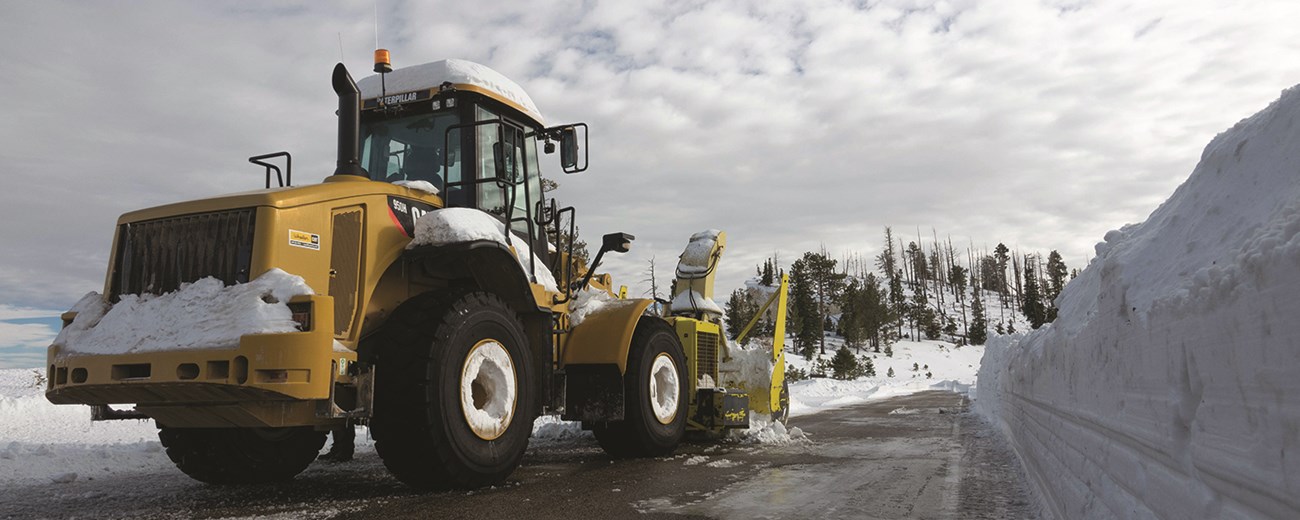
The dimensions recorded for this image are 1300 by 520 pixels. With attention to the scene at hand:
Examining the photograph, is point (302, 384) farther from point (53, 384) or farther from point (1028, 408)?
point (1028, 408)

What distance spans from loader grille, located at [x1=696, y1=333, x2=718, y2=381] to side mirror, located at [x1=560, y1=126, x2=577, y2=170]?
308 centimetres

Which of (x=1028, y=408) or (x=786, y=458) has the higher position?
(x=1028, y=408)

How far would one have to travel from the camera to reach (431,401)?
16.1 ft

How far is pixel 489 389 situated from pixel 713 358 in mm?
4497

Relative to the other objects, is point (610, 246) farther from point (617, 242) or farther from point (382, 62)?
point (382, 62)

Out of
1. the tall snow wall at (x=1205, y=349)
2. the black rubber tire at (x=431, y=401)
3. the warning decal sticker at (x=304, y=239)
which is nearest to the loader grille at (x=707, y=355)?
the black rubber tire at (x=431, y=401)

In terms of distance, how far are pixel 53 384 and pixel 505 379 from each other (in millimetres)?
2757

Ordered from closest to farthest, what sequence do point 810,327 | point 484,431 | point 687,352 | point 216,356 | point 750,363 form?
point 216,356
point 484,431
point 687,352
point 750,363
point 810,327

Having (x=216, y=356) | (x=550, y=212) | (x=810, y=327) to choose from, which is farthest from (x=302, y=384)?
(x=810, y=327)

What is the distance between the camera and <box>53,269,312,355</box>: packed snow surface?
4445 millimetres

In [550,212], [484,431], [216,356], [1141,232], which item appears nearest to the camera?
[1141,232]

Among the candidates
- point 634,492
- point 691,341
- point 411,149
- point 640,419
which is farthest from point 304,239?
point 691,341

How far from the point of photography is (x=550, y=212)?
24.0ft

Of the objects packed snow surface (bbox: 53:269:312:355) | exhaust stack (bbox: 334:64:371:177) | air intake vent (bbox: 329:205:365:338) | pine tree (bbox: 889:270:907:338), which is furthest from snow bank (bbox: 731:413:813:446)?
pine tree (bbox: 889:270:907:338)
